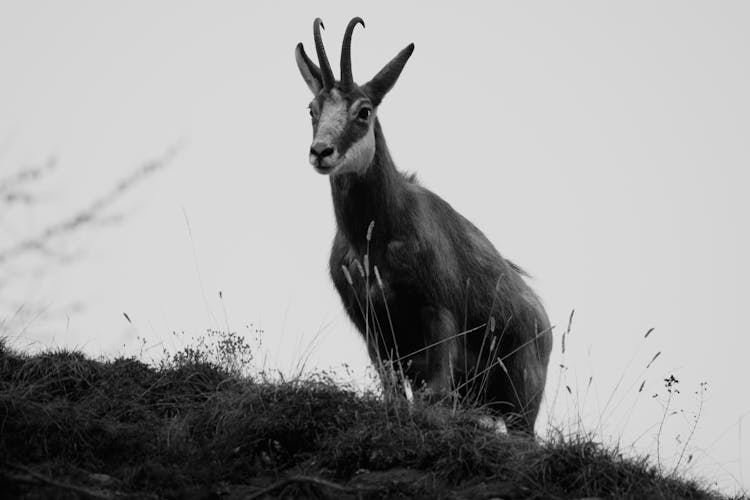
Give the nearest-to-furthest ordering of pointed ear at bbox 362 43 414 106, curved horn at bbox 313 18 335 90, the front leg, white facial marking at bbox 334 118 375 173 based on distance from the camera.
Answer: white facial marking at bbox 334 118 375 173
the front leg
curved horn at bbox 313 18 335 90
pointed ear at bbox 362 43 414 106

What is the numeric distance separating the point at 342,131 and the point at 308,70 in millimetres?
1212

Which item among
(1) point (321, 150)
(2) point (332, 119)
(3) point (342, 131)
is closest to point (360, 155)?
(3) point (342, 131)

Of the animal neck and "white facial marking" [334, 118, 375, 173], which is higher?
"white facial marking" [334, 118, 375, 173]

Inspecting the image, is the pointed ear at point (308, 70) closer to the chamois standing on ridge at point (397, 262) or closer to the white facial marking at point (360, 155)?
the chamois standing on ridge at point (397, 262)

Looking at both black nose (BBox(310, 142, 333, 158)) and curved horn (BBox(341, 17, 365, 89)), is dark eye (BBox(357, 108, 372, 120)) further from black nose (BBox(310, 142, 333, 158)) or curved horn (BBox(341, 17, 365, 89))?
black nose (BBox(310, 142, 333, 158))

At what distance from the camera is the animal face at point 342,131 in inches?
336

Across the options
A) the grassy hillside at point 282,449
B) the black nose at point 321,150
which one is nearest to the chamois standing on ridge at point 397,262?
the black nose at point 321,150

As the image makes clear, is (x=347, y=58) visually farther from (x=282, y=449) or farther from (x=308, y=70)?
(x=282, y=449)

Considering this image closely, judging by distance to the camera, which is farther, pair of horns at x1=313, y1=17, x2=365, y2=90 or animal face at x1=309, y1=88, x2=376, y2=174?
pair of horns at x1=313, y1=17, x2=365, y2=90

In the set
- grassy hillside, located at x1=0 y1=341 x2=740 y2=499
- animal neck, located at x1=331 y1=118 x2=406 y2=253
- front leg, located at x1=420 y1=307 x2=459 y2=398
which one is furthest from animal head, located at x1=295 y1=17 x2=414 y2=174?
grassy hillside, located at x1=0 y1=341 x2=740 y2=499

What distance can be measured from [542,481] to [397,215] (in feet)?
12.0

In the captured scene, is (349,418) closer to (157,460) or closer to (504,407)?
(157,460)

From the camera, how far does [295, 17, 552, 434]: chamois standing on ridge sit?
8922mm

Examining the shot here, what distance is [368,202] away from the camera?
30.1 feet
